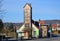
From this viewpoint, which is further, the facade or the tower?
the facade

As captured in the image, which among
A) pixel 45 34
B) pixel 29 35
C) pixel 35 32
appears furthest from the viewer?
pixel 45 34

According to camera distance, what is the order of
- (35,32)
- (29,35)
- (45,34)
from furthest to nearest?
(45,34), (35,32), (29,35)

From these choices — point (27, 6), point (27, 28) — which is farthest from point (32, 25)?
point (27, 6)

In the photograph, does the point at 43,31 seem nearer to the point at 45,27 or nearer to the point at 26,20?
the point at 45,27

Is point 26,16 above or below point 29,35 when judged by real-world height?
above

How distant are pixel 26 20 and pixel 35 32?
6.56 meters

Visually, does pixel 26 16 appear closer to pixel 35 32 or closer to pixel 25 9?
pixel 25 9

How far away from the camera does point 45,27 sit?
93438 mm

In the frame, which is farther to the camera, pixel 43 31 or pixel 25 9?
pixel 43 31

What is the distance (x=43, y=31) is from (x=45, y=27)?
7.44 ft

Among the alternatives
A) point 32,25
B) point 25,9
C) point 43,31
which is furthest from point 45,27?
point 25,9

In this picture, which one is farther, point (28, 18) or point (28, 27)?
point (28, 27)

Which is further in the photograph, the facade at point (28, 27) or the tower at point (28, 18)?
the facade at point (28, 27)

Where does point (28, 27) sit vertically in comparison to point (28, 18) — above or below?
below
